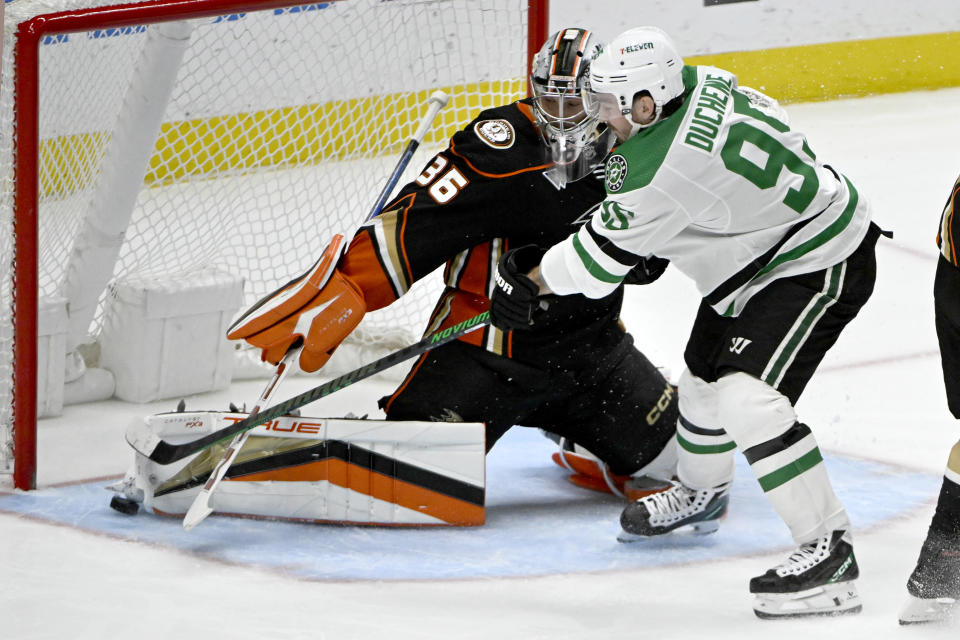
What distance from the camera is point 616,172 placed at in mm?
2174

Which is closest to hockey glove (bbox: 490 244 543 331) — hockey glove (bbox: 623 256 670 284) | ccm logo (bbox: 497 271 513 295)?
ccm logo (bbox: 497 271 513 295)

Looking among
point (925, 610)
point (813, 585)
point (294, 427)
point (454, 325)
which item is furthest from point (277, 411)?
point (925, 610)

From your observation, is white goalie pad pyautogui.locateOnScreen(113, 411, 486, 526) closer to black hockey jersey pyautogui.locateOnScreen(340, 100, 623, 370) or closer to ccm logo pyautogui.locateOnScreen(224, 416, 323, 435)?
ccm logo pyautogui.locateOnScreen(224, 416, 323, 435)

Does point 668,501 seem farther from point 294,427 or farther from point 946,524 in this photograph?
point 294,427

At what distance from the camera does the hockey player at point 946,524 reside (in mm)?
2074

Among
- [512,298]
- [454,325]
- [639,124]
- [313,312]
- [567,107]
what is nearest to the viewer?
[639,124]

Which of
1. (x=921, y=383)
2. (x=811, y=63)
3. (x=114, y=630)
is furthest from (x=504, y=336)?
(x=811, y=63)

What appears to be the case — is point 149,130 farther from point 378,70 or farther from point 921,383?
point 921,383

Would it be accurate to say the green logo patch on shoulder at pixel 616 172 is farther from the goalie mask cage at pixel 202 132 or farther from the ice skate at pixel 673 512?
the goalie mask cage at pixel 202 132

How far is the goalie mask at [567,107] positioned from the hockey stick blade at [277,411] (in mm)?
Answer: 343

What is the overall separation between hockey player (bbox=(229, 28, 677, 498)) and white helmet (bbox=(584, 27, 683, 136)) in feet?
0.86

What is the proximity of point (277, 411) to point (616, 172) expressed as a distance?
0.82 metres

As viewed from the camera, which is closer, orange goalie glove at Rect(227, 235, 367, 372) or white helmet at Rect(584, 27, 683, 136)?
white helmet at Rect(584, 27, 683, 136)

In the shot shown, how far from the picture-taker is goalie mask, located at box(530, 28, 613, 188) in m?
2.44
